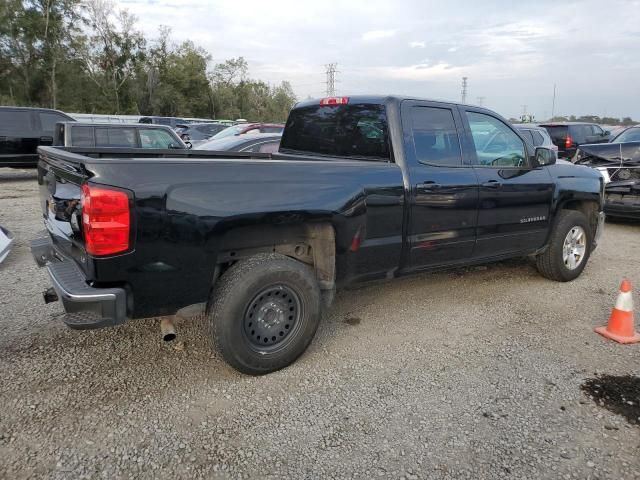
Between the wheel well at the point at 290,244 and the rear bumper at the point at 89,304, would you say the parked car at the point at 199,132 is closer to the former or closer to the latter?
the wheel well at the point at 290,244

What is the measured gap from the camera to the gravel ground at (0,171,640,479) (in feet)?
8.04

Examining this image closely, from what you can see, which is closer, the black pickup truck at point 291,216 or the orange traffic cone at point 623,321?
the black pickup truck at point 291,216

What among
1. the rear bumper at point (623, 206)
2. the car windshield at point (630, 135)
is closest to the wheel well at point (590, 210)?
the rear bumper at point (623, 206)

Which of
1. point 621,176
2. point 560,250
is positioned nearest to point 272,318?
point 560,250

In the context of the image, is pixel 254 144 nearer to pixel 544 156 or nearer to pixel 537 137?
pixel 544 156

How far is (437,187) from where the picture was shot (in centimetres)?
384

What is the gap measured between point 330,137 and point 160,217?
6.78 feet

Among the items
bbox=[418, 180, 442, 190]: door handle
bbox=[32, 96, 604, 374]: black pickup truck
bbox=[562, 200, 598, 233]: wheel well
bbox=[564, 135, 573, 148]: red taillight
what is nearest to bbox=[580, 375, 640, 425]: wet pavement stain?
bbox=[32, 96, 604, 374]: black pickup truck

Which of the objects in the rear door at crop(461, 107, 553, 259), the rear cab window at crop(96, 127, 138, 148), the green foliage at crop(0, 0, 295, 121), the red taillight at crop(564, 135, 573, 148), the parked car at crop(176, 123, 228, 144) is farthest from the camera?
the green foliage at crop(0, 0, 295, 121)

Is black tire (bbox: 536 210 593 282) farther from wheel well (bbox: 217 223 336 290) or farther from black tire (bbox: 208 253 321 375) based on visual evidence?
black tire (bbox: 208 253 321 375)

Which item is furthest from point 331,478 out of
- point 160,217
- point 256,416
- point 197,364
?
point 160,217

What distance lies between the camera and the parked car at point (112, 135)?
31.6 ft

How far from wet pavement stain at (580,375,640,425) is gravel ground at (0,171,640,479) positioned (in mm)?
61

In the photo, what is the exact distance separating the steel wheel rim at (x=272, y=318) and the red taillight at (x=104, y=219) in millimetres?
931
